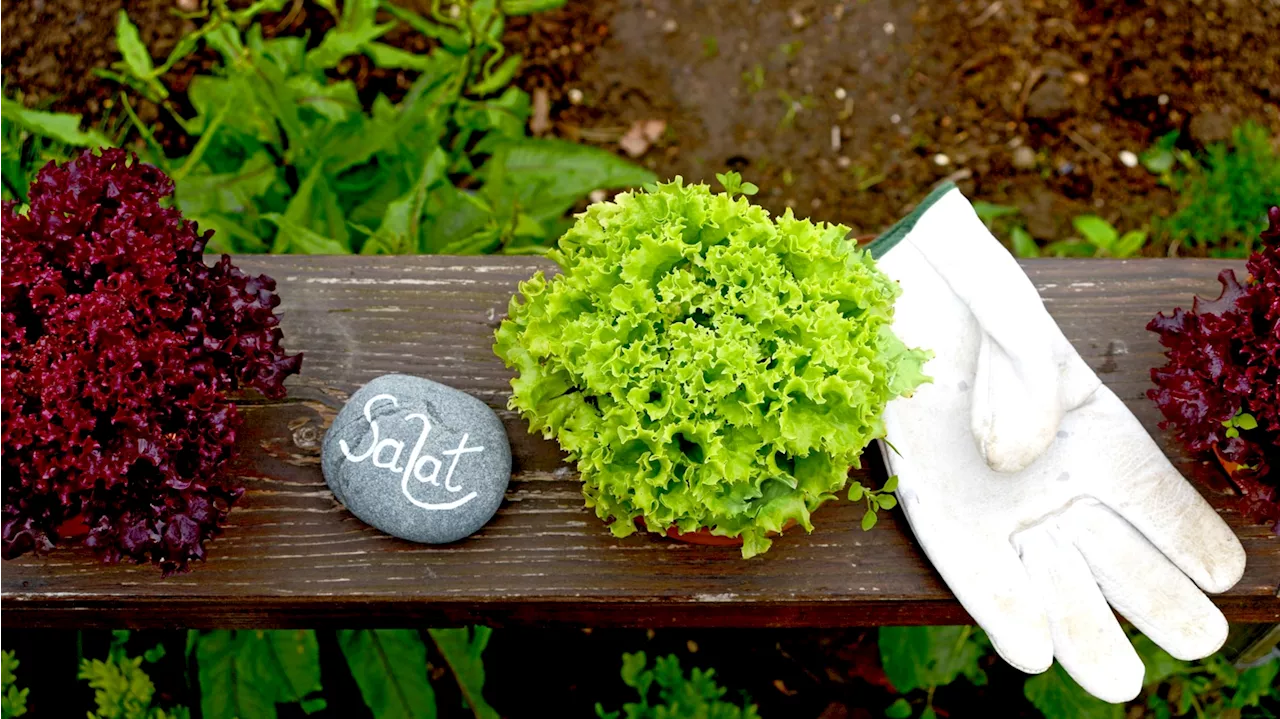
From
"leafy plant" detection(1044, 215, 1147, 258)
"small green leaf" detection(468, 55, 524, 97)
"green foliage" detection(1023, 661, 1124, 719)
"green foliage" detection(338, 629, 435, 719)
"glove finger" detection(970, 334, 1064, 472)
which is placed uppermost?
"small green leaf" detection(468, 55, 524, 97)

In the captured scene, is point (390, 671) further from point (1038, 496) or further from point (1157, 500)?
point (1157, 500)

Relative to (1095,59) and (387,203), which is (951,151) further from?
(387,203)

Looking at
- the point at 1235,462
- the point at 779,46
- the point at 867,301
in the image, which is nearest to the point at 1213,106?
the point at 779,46

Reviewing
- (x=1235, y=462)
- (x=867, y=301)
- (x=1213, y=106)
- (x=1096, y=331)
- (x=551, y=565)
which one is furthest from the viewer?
(x=1213, y=106)

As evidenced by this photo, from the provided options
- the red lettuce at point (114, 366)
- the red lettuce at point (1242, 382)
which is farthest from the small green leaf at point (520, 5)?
the red lettuce at point (1242, 382)

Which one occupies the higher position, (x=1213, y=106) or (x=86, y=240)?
(x=86, y=240)

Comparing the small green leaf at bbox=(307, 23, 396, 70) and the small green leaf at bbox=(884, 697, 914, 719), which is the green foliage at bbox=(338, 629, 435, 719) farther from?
the small green leaf at bbox=(307, 23, 396, 70)

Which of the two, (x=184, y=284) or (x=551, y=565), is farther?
(x=551, y=565)

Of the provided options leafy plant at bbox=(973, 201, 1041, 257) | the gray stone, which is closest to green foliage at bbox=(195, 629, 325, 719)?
the gray stone
